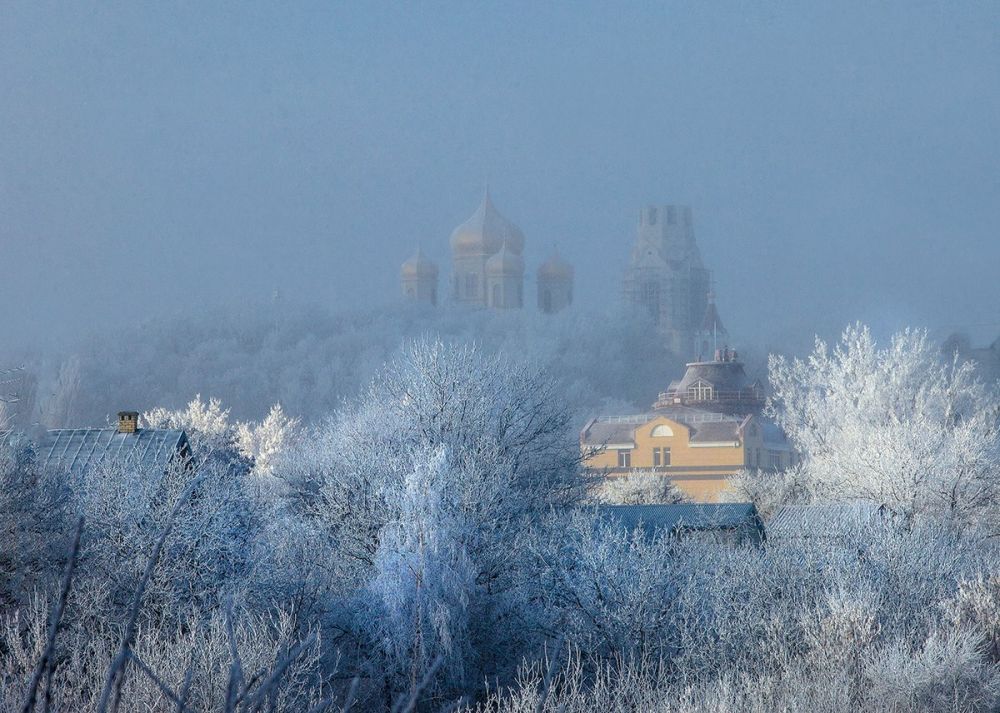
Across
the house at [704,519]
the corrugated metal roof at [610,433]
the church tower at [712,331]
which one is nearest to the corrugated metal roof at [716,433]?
the corrugated metal roof at [610,433]

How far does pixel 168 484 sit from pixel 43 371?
59974 mm

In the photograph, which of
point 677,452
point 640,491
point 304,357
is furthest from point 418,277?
point 640,491

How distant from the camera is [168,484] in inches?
760

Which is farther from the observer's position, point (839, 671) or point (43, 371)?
point (43, 371)

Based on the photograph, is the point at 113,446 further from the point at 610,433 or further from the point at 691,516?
the point at 610,433

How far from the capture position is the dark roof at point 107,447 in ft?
75.8

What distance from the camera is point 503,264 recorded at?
370 ft

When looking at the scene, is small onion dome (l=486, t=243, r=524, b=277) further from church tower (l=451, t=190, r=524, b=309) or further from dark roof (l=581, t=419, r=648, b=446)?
dark roof (l=581, t=419, r=648, b=446)

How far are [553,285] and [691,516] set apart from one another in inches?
3452

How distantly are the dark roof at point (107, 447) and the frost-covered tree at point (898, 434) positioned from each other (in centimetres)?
1504

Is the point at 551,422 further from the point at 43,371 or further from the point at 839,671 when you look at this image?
the point at 43,371

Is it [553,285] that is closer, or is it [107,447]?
[107,447]

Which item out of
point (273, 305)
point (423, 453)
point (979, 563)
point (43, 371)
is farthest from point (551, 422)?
point (273, 305)

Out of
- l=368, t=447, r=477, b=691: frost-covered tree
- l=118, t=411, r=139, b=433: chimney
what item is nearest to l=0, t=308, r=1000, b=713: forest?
l=368, t=447, r=477, b=691: frost-covered tree
